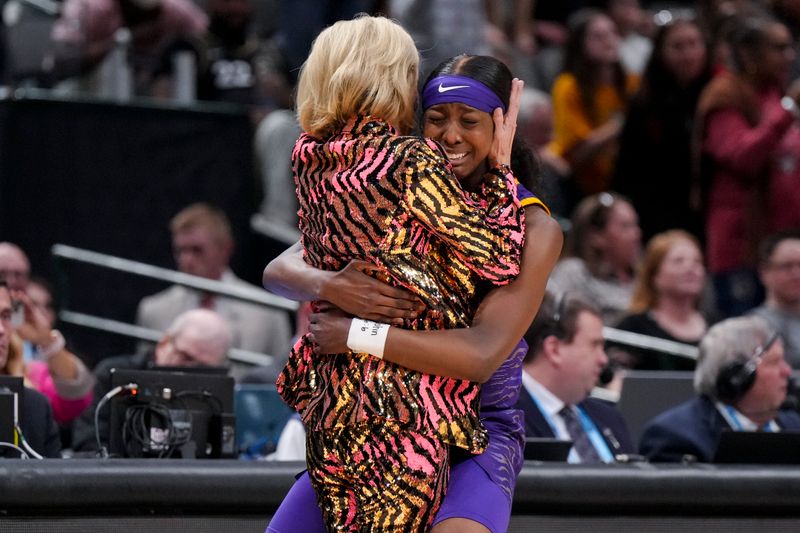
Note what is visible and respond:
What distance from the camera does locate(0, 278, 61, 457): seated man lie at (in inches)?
188

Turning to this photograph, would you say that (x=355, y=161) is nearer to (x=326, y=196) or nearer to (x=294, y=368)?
(x=326, y=196)

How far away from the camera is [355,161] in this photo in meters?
2.96

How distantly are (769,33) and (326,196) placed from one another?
586 cm

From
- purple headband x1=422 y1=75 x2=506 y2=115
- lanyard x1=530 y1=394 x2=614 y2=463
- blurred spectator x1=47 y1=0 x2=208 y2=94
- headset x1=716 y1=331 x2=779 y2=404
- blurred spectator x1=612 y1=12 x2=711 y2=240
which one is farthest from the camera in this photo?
blurred spectator x1=612 y1=12 x2=711 y2=240

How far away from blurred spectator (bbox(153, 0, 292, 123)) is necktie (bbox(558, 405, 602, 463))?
4.39 metres

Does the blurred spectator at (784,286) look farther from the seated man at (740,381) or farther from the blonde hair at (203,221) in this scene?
the blonde hair at (203,221)

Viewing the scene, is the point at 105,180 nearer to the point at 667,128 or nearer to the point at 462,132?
the point at 667,128

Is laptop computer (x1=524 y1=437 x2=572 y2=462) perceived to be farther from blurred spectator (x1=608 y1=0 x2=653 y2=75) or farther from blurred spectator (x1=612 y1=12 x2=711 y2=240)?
blurred spectator (x1=608 y1=0 x2=653 y2=75)

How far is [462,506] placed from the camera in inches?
114

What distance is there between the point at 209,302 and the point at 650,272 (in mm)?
2469

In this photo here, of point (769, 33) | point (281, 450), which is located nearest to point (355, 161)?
point (281, 450)

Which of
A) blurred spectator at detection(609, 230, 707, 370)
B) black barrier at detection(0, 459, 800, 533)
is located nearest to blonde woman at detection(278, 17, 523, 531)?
black barrier at detection(0, 459, 800, 533)

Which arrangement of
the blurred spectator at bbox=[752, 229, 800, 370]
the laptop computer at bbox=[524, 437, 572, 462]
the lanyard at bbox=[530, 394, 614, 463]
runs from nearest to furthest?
the laptop computer at bbox=[524, 437, 572, 462]
the lanyard at bbox=[530, 394, 614, 463]
the blurred spectator at bbox=[752, 229, 800, 370]

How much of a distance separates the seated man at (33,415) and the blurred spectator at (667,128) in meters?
4.85
